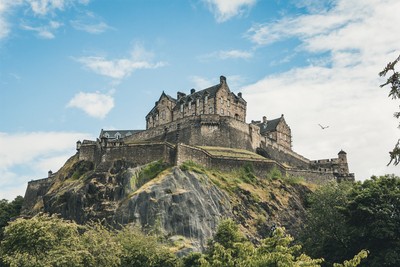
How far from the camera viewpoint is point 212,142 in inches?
3056

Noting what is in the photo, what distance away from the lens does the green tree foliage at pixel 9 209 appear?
85.5 meters

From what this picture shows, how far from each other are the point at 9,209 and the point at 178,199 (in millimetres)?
44398

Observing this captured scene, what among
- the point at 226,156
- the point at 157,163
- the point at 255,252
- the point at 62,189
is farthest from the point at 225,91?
the point at 255,252

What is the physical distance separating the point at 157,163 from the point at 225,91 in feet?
89.2

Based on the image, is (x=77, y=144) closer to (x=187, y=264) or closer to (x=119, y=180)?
(x=119, y=180)

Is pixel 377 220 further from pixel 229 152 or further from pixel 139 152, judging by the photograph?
pixel 139 152

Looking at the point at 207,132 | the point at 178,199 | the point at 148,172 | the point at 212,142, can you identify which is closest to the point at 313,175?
the point at 212,142

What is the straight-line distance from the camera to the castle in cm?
6912

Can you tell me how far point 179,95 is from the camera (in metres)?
96.3

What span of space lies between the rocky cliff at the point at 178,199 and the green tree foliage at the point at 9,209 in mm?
16606

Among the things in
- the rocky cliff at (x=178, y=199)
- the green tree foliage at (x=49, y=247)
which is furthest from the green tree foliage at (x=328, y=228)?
the green tree foliage at (x=49, y=247)

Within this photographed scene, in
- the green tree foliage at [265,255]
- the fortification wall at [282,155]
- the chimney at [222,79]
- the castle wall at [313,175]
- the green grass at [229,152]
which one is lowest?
the green tree foliage at [265,255]

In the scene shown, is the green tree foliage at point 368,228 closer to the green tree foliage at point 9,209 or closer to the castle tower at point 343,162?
the castle tower at point 343,162

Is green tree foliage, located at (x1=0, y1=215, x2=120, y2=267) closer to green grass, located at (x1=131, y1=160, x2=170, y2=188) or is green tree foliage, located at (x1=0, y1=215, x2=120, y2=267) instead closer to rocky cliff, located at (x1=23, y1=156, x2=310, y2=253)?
rocky cliff, located at (x1=23, y1=156, x2=310, y2=253)
